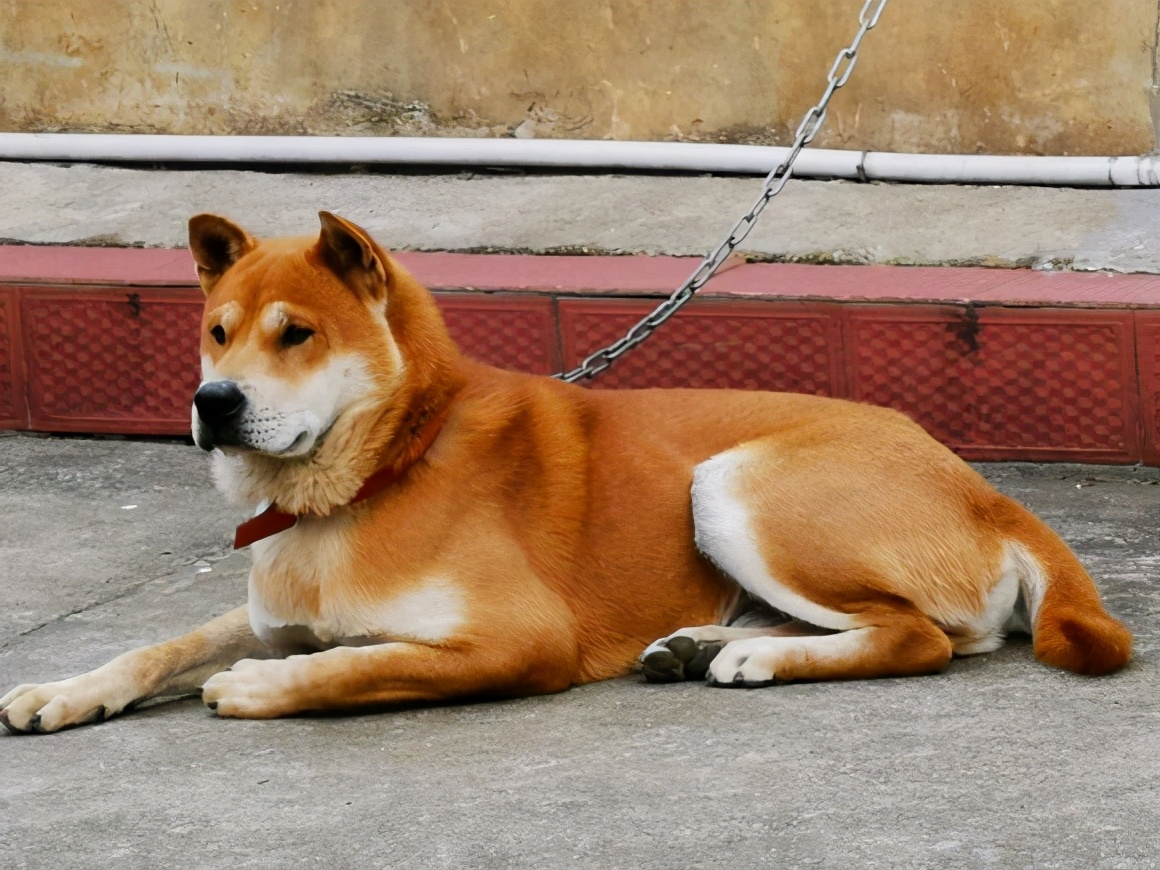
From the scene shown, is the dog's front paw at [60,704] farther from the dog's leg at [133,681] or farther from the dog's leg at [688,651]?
the dog's leg at [688,651]

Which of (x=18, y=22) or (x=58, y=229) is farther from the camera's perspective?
(x=18, y=22)

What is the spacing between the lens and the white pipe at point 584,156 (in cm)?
651

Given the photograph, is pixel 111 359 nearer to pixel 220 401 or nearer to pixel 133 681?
pixel 133 681

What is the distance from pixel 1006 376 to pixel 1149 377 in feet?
1.42

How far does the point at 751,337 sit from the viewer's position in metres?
5.73

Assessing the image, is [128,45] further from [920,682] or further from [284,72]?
[920,682]

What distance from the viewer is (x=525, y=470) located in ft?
13.1

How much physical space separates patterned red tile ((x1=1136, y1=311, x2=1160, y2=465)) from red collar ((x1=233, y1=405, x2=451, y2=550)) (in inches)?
98.5

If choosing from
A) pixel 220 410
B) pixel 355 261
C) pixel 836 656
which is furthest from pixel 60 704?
pixel 836 656

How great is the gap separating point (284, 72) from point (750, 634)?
4.17m

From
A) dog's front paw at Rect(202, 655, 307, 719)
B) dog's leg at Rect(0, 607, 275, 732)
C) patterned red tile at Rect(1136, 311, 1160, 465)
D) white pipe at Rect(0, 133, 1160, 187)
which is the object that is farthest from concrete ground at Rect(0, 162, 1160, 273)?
dog's front paw at Rect(202, 655, 307, 719)

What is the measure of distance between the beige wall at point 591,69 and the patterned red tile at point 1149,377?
1448 millimetres

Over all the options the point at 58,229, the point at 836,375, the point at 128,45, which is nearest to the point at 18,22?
the point at 128,45

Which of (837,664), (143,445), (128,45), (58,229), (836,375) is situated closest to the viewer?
(837,664)
